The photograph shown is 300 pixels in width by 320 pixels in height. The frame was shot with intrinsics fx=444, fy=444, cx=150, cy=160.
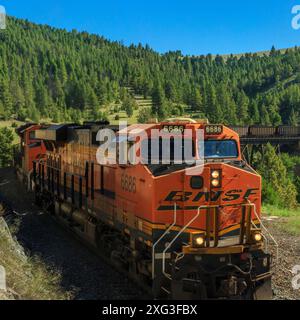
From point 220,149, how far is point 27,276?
5.80m

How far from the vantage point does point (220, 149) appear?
10953 millimetres

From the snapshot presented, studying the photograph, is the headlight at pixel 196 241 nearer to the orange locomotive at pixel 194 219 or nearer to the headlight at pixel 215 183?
the orange locomotive at pixel 194 219

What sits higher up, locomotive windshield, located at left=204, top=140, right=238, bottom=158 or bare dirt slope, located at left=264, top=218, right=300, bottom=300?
locomotive windshield, located at left=204, top=140, right=238, bottom=158

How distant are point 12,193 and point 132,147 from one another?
2078cm

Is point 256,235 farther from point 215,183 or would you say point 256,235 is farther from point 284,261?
point 284,261

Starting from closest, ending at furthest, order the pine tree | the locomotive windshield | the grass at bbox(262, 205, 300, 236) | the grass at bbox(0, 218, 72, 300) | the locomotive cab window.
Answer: the grass at bbox(0, 218, 72, 300) < the locomotive cab window < the locomotive windshield < the grass at bbox(262, 205, 300, 236) < the pine tree

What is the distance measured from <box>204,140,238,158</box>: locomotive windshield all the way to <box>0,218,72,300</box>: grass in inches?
192

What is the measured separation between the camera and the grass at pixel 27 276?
9742mm

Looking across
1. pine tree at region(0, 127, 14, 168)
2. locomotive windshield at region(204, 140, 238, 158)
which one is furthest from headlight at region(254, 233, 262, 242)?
pine tree at region(0, 127, 14, 168)

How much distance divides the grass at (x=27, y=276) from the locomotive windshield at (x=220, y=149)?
4.87 metres

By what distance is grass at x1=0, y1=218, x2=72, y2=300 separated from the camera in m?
9.74

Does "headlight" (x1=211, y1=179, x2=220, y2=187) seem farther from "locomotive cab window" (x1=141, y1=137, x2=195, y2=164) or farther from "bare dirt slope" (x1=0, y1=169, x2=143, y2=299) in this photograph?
"bare dirt slope" (x1=0, y1=169, x2=143, y2=299)

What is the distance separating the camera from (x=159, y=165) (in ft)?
33.7

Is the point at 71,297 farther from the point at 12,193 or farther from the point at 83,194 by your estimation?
the point at 12,193
